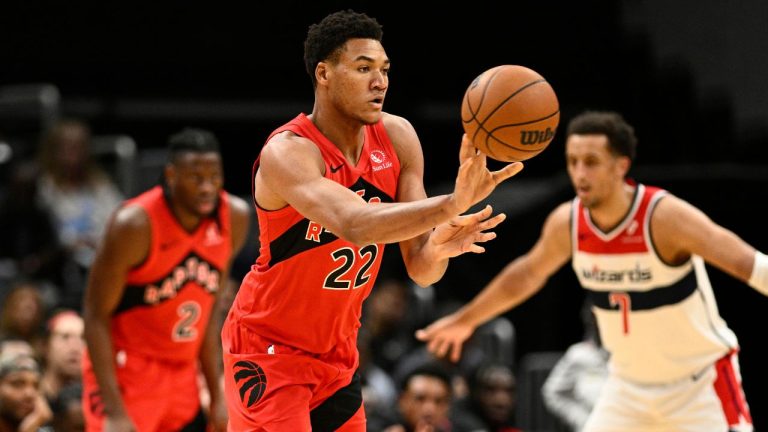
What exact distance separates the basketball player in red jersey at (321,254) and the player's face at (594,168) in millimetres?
1694

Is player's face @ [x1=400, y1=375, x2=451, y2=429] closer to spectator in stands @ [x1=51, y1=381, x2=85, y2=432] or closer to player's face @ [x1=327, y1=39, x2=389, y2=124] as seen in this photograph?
spectator in stands @ [x1=51, y1=381, x2=85, y2=432]

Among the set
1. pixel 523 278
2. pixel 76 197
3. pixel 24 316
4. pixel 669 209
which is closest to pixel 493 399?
pixel 523 278

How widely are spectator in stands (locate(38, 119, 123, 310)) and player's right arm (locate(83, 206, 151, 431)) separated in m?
3.42

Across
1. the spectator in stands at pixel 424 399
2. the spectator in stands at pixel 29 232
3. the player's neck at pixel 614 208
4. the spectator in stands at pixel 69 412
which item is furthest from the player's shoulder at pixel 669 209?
the spectator in stands at pixel 29 232

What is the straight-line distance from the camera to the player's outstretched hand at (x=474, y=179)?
3.77 meters

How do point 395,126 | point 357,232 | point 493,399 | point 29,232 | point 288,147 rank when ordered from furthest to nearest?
1. point 29,232
2. point 493,399
3. point 395,126
4. point 288,147
5. point 357,232

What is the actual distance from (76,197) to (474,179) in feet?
20.6

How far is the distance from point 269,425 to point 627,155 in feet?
9.14

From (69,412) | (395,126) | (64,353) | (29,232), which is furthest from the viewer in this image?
(29,232)

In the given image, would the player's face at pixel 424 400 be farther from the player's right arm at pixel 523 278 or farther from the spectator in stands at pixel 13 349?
the spectator in stands at pixel 13 349

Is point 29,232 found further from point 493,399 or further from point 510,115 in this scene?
point 510,115

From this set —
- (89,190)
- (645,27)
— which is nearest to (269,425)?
(89,190)

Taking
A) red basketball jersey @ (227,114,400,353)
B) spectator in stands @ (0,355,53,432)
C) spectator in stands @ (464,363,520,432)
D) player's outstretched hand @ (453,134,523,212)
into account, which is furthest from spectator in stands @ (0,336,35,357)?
player's outstretched hand @ (453,134,523,212)

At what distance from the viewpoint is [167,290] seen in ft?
20.0
